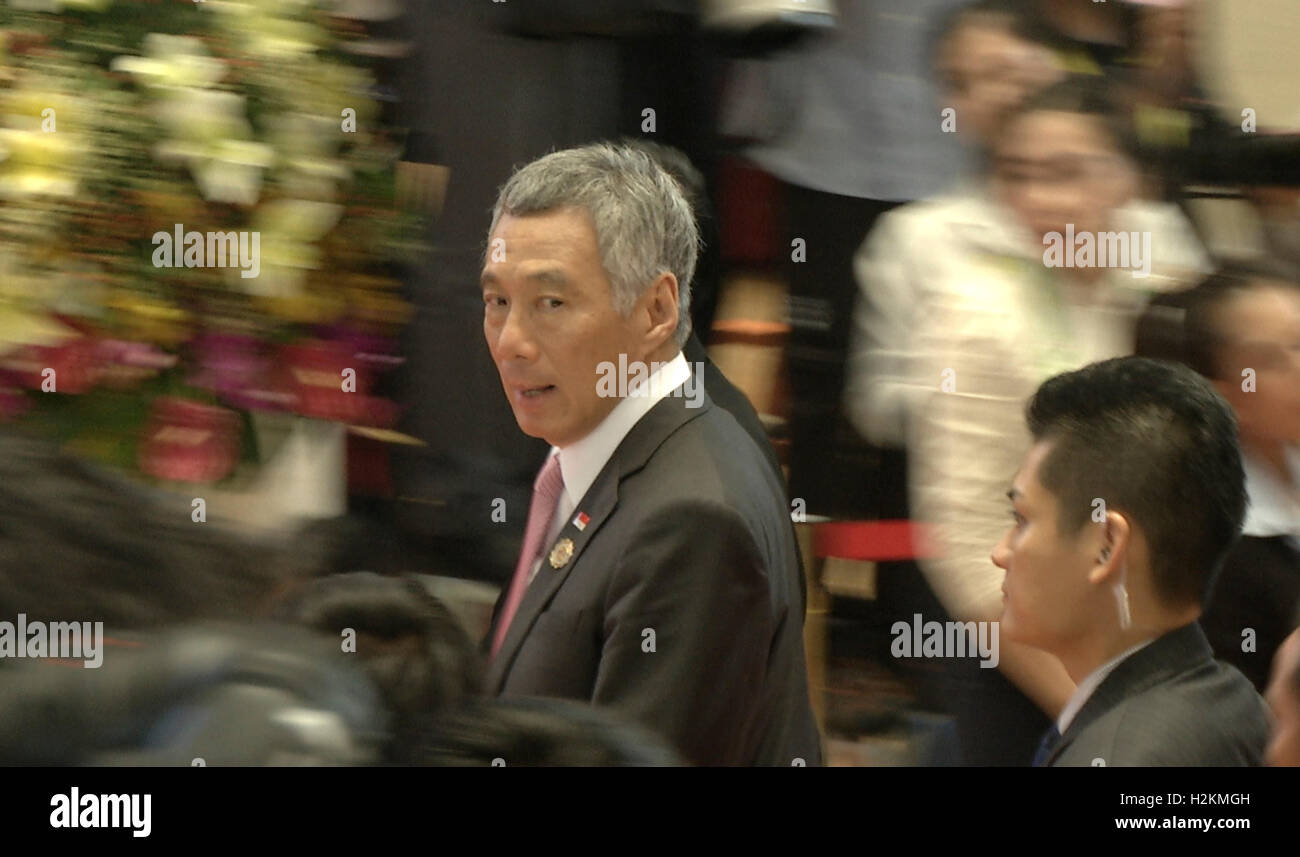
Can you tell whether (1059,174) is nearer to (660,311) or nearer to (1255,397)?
(1255,397)

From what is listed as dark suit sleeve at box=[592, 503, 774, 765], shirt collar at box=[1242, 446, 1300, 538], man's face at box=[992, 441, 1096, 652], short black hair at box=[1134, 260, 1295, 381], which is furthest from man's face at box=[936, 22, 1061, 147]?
dark suit sleeve at box=[592, 503, 774, 765]

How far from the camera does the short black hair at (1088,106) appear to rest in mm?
2441

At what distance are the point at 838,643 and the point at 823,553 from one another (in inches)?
4.8

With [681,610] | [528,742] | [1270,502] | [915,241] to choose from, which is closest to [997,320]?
[915,241]

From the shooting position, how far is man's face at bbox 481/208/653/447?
6.51 ft

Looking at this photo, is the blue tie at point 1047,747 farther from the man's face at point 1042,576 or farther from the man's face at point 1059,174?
the man's face at point 1059,174

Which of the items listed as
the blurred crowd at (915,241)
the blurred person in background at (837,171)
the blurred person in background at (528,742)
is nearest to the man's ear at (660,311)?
the blurred crowd at (915,241)

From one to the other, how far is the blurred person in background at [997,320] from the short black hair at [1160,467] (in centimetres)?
50

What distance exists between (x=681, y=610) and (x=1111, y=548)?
0.42m

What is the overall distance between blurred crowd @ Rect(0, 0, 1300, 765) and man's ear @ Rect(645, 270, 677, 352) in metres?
0.11

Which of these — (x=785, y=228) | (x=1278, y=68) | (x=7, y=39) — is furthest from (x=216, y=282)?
(x=1278, y=68)

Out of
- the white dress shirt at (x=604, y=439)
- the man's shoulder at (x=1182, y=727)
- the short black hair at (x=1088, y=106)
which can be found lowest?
the man's shoulder at (x=1182, y=727)

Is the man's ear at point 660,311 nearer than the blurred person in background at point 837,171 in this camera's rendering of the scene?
Yes
